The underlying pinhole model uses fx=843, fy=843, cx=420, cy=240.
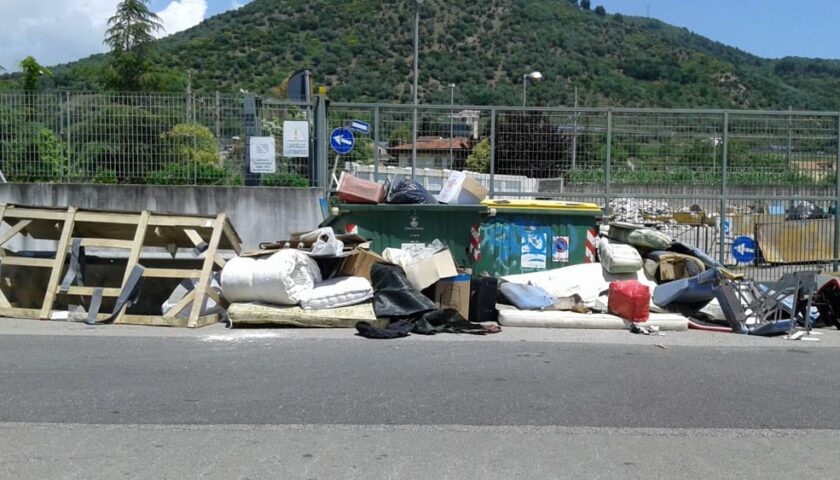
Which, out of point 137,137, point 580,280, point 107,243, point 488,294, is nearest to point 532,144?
point 580,280

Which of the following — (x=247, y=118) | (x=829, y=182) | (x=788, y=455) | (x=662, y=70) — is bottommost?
(x=788, y=455)

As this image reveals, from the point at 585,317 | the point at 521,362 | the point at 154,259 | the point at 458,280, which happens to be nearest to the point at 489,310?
the point at 458,280

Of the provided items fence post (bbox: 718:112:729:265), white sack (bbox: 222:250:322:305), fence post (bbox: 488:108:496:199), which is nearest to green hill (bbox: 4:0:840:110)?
fence post (bbox: 488:108:496:199)

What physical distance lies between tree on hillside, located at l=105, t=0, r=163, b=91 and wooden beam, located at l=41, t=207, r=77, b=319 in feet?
49.4

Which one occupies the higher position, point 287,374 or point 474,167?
point 474,167

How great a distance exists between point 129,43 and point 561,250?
17446mm

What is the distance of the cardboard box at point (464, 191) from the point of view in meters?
12.1

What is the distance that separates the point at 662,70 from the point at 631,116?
74.5m

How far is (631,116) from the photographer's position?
13422mm

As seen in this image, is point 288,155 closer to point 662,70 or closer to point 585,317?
point 585,317

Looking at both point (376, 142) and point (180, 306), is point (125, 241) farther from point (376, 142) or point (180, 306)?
point (376, 142)

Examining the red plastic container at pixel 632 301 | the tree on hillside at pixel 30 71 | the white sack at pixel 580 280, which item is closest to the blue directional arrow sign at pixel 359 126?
the white sack at pixel 580 280

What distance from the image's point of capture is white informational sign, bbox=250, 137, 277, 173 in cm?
1337

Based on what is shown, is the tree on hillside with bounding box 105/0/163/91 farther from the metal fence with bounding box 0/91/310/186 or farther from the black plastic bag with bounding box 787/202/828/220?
A: the black plastic bag with bounding box 787/202/828/220
